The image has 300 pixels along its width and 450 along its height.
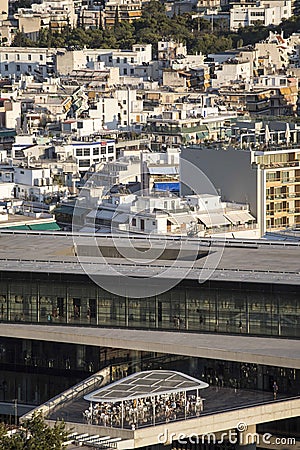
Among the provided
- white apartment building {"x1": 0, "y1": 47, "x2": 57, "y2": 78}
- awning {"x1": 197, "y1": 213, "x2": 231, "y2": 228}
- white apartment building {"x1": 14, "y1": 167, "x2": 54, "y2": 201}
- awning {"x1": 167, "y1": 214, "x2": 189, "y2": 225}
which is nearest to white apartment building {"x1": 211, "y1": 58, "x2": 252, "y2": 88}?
white apartment building {"x1": 0, "y1": 47, "x2": 57, "y2": 78}

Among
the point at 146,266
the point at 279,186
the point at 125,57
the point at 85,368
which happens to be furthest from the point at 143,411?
the point at 125,57

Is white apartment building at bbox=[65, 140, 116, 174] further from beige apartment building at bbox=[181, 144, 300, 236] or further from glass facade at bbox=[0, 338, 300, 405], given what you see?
glass facade at bbox=[0, 338, 300, 405]

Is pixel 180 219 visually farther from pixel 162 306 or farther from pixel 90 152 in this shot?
pixel 90 152

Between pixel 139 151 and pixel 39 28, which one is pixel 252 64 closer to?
pixel 39 28

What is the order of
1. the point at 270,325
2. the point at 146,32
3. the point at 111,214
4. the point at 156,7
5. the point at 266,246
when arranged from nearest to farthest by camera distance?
the point at 270,325 < the point at 266,246 < the point at 111,214 < the point at 146,32 < the point at 156,7

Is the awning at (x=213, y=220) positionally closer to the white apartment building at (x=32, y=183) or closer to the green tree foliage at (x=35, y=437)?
the white apartment building at (x=32, y=183)

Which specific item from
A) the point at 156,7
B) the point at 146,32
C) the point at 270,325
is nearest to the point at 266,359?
the point at 270,325
